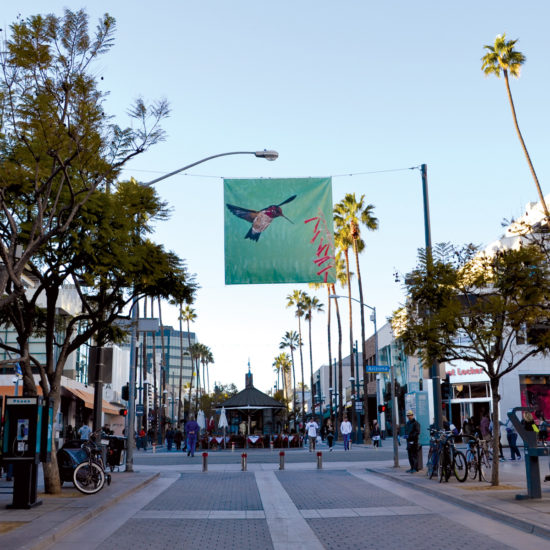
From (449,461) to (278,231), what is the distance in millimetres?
7101

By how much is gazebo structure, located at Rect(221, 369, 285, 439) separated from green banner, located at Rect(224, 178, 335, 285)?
104 feet

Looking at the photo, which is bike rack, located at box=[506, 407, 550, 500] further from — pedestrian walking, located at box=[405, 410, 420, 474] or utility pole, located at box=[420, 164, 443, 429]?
pedestrian walking, located at box=[405, 410, 420, 474]

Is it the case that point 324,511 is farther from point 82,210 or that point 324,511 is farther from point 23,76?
point 23,76

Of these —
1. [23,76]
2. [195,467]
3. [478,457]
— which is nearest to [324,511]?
[478,457]

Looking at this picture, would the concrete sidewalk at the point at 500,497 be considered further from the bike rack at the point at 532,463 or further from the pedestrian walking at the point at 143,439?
the pedestrian walking at the point at 143,439

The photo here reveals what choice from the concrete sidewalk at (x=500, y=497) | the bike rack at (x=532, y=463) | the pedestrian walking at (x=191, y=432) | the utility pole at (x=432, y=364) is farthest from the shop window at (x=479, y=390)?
the bike rack at (x=532, y=463)

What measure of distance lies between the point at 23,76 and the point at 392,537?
9.22 metres

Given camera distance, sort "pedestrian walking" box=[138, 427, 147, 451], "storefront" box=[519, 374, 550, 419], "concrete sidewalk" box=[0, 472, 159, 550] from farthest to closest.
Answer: "pedestrian walking" box=[138, 427, 147, 451] → "storefront" box=[519, 374, 550, 419] → "concrete sidewalk" box=[0, 472, 159, 550]

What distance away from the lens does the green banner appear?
1750cm

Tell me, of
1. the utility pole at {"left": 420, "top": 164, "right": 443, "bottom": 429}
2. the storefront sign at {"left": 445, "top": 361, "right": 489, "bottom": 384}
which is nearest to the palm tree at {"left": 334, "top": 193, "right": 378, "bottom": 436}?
the storefront sign at {"left": 445, "top": 361, "right": 489, "bottom": 384}

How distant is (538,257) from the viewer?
16172mm

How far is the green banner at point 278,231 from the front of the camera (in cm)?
1750

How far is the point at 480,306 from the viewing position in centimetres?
1678
